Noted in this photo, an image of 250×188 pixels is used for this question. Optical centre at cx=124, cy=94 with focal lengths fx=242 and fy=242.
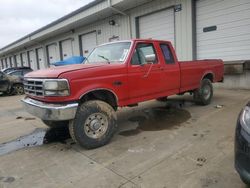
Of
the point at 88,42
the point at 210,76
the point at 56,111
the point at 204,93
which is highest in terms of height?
the point at 88,42

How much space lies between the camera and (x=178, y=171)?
3.30 metres

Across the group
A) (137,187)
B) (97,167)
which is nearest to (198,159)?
(137,187)

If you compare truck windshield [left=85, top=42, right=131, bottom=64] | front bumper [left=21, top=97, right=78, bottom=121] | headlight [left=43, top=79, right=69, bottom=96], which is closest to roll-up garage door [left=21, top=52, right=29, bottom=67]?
truck windshield [left=85, top=42, right=131, bottom=64]

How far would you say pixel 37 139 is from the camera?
511cm

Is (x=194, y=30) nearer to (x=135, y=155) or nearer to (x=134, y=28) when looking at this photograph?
(x=134, y=28)

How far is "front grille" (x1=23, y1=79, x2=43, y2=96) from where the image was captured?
167 inches

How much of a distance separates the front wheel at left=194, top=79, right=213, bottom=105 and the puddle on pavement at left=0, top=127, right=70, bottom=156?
382cm

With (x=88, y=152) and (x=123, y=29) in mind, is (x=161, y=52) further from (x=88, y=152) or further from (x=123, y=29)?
(x=123, y=29)

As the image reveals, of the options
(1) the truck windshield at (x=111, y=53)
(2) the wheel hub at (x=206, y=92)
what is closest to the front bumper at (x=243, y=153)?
(1) the truck windshield at (x=111, y=53)

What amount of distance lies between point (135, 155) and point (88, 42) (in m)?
14.9

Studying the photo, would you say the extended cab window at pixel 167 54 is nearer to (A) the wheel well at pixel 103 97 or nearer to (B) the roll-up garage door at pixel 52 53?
(A) the wheel well at pixel 103 97

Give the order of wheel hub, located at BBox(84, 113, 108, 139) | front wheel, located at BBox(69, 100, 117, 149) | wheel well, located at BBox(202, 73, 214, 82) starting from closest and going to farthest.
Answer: front wheel, located at BBox(69, 100, 117, 149)
wheel hub, located at BBox(84, 113, 108, 139)
wheel well, located at BBox(202, 73, 214, 82)

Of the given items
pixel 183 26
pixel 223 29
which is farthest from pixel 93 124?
pixel 183 26

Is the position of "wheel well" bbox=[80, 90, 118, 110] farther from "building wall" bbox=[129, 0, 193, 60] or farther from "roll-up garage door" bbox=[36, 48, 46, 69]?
"roll-up garage door" bbox=[36, 48, 46, 69]
